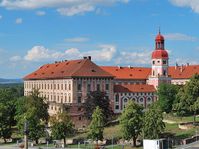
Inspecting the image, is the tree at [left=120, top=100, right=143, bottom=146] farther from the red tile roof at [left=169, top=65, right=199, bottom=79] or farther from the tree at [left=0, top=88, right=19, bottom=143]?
the red tile roof at [left=169, top=65, right=199, bottom=79]

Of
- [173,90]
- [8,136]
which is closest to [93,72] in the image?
[173,90]

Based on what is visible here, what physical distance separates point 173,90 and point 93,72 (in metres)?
19.4

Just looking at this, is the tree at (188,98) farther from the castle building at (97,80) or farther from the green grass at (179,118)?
→ the castle building at (97,80)

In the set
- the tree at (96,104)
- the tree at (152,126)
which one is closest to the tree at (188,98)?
the tree at (152,126)

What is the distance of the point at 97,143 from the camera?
3127 inches

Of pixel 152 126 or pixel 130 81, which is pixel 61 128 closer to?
pixel 152 126

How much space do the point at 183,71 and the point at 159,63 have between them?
20.1 metres

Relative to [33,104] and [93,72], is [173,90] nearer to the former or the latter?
[93,72]

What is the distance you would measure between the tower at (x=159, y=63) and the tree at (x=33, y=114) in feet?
124

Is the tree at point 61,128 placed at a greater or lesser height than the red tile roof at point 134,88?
lesser

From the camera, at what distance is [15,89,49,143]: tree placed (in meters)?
87.2

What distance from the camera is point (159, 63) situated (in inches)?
5207

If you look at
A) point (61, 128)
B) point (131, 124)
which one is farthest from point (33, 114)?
point (131, 124)

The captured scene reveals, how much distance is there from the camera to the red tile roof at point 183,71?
146750 millimetres
